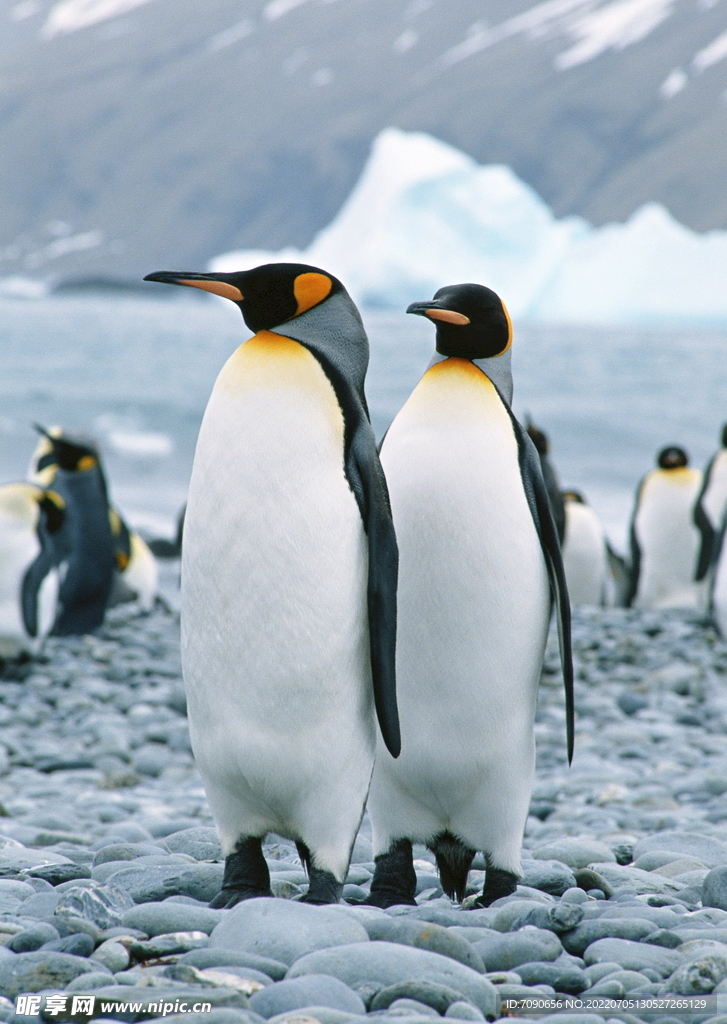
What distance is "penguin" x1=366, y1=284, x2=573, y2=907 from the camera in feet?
8.38

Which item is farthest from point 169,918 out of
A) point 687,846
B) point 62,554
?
point 62,554

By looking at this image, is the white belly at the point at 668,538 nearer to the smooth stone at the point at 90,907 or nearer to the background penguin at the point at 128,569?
the background penguin at the point at 128,569

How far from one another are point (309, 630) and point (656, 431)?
30338mm

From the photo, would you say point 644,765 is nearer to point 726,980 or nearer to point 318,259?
point 726,980

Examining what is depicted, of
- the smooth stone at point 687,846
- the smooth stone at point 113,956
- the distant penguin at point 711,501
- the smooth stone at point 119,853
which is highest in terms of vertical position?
the distant penguin at point 711,501

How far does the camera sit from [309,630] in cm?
230

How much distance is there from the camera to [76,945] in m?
1.92

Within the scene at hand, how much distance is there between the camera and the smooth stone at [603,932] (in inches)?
84.5

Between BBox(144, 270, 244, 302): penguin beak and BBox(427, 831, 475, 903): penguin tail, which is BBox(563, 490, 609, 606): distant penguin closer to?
BBox(427, 831, 475, 903): penguin tail

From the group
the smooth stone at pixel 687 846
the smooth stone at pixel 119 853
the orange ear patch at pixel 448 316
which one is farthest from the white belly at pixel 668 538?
the smooth stone at pixel 119 853

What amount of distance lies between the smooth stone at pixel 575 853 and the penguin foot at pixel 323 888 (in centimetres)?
89

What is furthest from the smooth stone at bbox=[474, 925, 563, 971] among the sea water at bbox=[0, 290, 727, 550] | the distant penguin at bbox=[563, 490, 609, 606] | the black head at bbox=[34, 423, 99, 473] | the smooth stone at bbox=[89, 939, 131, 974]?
the sea water at bbox=[0, 290, 727, 550]

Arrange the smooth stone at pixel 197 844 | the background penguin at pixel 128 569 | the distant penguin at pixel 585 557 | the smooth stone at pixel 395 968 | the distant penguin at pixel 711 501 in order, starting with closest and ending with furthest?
the smooth stone at pixel 395 968, the smooth stone at pixel 197 844, the distant penguin at pixel 711 501, the background penguin at pixel 128 569, the distant penguin at pixel 585 557

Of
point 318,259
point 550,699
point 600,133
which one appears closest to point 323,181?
point 600,133
